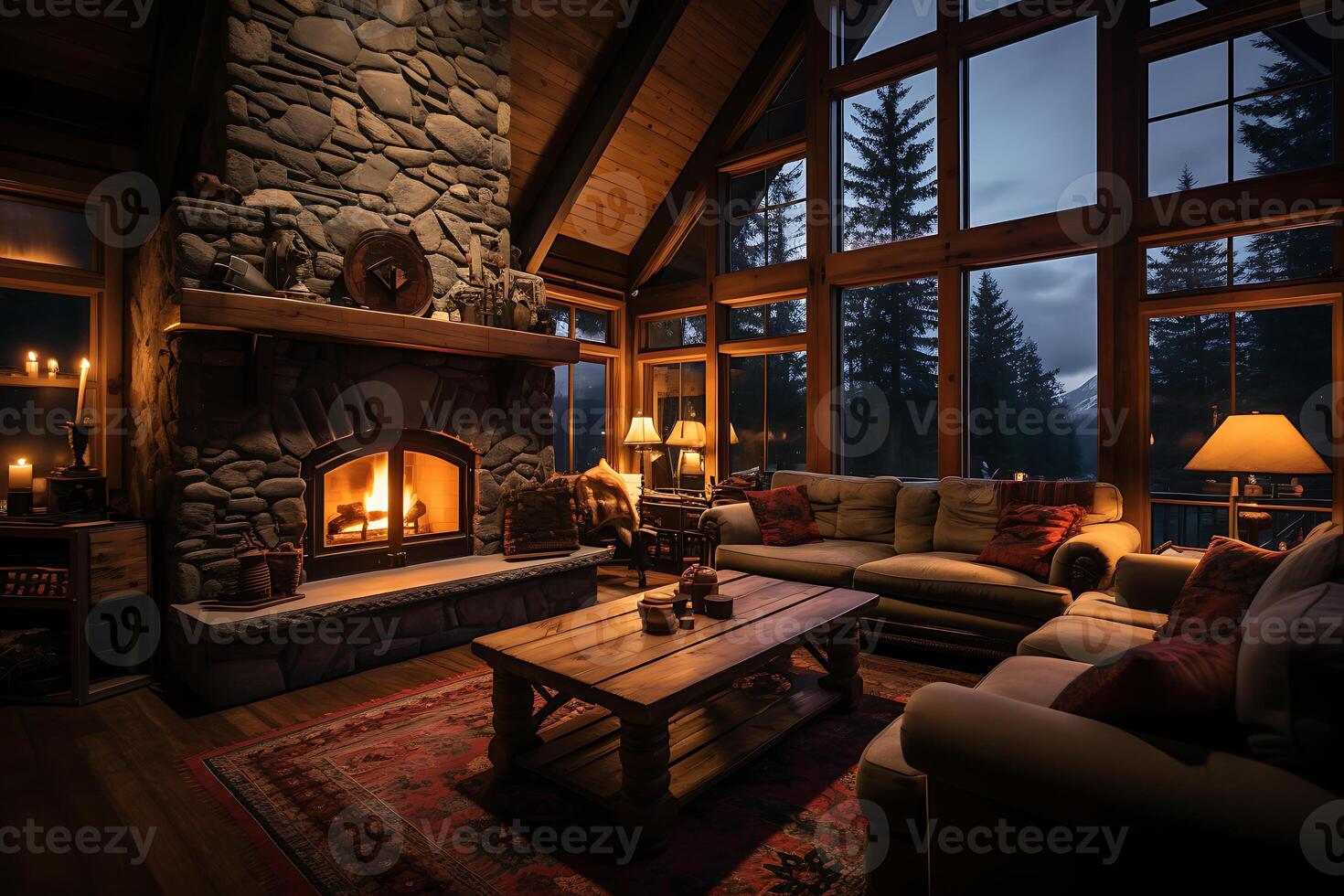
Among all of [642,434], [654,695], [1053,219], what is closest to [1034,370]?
[1053,219]

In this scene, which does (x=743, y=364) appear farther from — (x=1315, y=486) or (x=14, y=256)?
(x=14, y=256)

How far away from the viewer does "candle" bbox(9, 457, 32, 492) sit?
2.94 metres

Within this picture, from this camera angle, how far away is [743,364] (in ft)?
21.1

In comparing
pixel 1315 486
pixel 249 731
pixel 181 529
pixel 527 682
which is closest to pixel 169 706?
pixel 249 731

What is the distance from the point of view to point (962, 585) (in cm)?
327

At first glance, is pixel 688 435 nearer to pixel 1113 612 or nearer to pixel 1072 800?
pixel 1113 612

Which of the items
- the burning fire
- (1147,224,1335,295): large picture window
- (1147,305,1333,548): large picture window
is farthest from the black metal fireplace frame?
(1147,224,1335,295): large picture window

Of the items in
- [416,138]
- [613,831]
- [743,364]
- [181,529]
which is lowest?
[613,831]

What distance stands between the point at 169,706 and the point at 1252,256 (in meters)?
6.23

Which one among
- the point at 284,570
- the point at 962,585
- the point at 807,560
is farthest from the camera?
the point at 807,560

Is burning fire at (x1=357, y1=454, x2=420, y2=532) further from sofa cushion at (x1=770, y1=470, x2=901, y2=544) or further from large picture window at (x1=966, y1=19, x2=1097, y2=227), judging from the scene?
large picture window at (x1=966, y1=19, x2=1097, y2=227)

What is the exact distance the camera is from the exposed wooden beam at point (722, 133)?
5.89 metres

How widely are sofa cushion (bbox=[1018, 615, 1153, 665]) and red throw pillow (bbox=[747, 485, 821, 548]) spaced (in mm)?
1910

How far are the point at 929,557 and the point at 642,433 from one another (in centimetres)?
298
